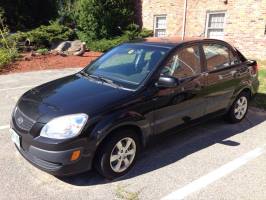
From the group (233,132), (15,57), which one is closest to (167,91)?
(233,132)

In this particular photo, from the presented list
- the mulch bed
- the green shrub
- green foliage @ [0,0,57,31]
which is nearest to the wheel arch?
the mulch bed

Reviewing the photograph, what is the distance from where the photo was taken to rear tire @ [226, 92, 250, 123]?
5777mm

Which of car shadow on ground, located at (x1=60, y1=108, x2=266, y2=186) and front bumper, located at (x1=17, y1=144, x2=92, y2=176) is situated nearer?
front bumper, located at (x1=17, y1=144, x2=92, y2=176)

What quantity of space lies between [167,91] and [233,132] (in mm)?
1878

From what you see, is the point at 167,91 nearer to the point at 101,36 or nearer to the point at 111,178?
the point at 111,178

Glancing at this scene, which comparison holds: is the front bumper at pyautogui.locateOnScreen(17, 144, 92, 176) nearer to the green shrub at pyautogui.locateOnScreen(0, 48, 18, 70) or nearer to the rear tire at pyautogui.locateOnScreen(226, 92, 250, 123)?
the rear tire at pyautogui.locateOnScreen(226, 92, 250, 123)

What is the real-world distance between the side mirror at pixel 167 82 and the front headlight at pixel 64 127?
1.16m

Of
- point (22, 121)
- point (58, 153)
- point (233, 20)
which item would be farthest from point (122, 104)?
point (233, 20)

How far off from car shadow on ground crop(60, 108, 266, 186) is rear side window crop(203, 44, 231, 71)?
3.68 ft

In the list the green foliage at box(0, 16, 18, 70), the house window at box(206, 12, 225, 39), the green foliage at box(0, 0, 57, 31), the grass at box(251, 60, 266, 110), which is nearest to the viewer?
the grass at box(251, 60, 266, 110)

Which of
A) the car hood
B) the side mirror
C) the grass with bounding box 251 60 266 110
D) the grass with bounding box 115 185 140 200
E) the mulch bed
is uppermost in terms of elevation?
the side mirror

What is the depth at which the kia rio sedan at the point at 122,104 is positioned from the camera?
3.54 m

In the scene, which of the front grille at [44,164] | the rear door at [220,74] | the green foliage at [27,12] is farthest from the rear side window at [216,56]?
the green foliage at [27,12]

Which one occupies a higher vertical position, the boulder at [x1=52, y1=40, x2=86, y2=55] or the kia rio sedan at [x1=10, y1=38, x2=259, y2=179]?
the kia rio sedan at [x1=10, y1=38, x2=259, y2=179]
